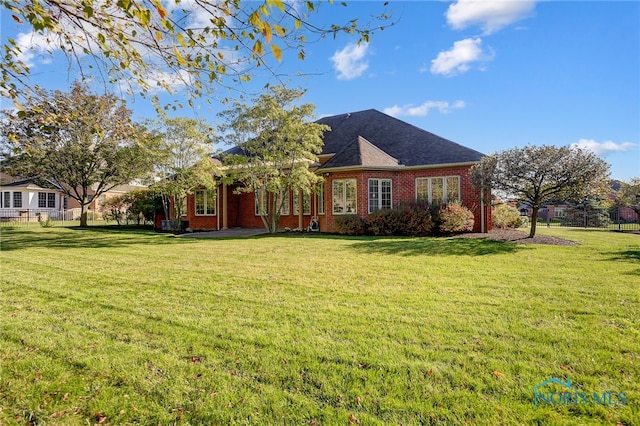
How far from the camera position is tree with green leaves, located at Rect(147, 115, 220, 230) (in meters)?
16.7

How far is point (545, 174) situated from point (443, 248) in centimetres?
516

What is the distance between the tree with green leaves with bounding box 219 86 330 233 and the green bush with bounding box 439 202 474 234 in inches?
246

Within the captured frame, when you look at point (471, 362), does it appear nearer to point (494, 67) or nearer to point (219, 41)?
point (219, 41)

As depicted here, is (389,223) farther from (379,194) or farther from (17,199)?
(17,199)

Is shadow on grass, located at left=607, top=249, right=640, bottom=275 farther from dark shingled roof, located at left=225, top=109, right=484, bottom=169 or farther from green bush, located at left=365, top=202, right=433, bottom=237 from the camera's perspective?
dark shingled roof, located at left=225, top=109, right=484, bottom=169

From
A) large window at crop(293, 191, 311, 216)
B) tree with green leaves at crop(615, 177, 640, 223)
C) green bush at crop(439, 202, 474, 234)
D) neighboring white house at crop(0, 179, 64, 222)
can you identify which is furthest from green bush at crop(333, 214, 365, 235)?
neighboring white house at crop(0, 179, 64, 222)

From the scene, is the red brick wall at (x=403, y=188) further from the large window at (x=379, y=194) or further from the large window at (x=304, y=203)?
the large window at (x=304, y=203)

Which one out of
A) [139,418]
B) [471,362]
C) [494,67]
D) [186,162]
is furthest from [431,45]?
[186,162]

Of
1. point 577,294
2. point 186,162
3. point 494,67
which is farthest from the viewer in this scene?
point 186,162

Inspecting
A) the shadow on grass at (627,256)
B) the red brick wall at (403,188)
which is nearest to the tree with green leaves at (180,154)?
the red brick wall at (403,188)

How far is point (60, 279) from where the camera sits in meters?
6.41

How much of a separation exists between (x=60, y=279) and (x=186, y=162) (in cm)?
1171

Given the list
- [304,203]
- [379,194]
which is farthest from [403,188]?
[304,203]

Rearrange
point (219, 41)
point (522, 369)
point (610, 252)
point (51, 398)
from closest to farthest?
1. point (51, 398)
2. point (522, 369)
3. point (219, 41)
4. point (610, 252)
